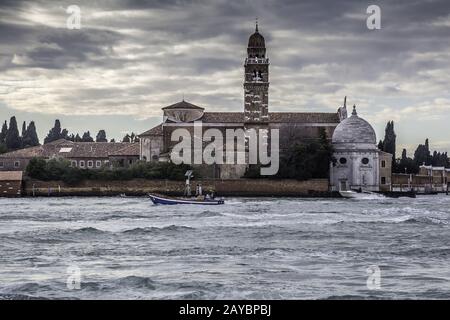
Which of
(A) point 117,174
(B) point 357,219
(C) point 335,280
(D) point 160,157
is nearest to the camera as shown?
(C) point 335,280

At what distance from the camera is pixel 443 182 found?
4475 centimetres

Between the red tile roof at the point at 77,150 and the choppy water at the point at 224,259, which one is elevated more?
the red tile roof at the point at 77,150

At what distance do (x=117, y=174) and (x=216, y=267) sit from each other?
2650cm

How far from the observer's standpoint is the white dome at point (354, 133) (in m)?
37.0

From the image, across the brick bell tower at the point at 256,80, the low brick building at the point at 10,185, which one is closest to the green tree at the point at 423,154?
the brick bell tower at the point at 256,80

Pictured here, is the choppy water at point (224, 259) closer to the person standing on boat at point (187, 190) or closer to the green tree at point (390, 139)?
the person standing on boat at point (187, 190)

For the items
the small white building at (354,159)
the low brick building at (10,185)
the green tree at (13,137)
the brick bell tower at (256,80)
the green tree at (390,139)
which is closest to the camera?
the low brick building at (10,185)

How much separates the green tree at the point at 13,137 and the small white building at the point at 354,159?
21.5 m

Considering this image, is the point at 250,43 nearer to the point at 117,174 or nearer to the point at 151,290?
the point at 117,174

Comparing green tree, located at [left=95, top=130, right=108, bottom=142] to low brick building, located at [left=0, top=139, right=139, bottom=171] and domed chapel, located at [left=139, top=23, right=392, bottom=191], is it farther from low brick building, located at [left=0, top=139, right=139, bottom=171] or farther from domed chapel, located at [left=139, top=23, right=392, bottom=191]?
domed chapel, located at [left=139, top=23, right=392, bottom=191]

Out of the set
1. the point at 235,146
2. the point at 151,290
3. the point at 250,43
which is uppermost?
the point at 250,43

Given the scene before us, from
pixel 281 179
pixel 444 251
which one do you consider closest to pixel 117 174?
pixel 281 179

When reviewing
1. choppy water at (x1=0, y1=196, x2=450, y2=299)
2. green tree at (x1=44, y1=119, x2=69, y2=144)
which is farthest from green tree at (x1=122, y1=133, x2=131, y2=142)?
choppy water at (x1=0, y1=196, x2=450, y2=299)

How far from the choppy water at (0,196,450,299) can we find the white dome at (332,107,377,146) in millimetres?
21081
